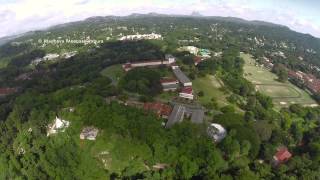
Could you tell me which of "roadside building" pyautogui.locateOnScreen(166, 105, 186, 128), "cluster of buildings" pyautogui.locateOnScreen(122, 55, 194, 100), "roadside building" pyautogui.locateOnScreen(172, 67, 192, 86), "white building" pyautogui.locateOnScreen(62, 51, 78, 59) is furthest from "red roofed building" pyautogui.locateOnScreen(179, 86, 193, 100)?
"white building" pyautogui.locateOnScreen(62, 51, 78, 59)

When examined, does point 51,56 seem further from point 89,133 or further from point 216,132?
point 216,132

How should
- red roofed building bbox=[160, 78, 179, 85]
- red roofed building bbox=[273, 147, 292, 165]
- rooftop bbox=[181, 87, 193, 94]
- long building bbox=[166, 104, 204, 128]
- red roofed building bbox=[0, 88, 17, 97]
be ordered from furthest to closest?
red roofed building bbox=[0, 88, 17, 97] → red roofed building bbox=[160, 78, 179, 85] → rooftop bbox=[181, 87, 193, 94] → long building bbox=[166, 104, 204, 128] → red roofed building bbox=[273, 147, 292, 165]

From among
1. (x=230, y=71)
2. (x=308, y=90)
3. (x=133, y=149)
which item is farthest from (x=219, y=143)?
(x=308, y=90)

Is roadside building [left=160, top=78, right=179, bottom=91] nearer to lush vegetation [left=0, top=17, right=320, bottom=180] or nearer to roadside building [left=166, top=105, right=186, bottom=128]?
lush vegetation [left=0, top=17, right=320, bottom=180]

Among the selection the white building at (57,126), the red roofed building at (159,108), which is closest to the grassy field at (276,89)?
the red roofed building at (159,108)

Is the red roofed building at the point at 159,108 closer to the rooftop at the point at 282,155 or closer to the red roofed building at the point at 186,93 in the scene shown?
the red roofed building at the point at 186,93

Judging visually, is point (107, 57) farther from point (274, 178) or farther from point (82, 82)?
point (274, 178)
